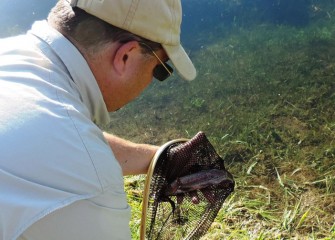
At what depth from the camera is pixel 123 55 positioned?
1696 mm

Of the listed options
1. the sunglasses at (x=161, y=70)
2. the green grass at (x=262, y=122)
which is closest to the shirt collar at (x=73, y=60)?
the sunglasses at (x=161, y=70)

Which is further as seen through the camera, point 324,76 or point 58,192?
point 324,76

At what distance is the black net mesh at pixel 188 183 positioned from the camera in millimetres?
2270

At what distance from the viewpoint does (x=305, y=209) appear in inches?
133

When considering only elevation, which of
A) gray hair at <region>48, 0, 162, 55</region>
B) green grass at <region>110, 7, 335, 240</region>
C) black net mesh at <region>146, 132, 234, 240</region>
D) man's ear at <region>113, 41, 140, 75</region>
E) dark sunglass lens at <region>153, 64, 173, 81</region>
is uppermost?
gray hair at <region>48, 0, 162, 55</region>

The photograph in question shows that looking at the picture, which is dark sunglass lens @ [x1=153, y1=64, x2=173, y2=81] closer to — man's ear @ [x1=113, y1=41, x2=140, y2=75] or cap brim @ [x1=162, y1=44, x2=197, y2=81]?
cap brim @ [x1=162, y1=44, x2=197, y2=81]

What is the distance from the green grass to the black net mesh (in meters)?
0.70

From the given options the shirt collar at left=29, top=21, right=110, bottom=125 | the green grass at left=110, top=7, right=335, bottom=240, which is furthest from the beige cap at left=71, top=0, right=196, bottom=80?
the green grass at left=110, top=7, right=335, bottom=240

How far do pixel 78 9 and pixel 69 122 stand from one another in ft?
Answer: 1.73

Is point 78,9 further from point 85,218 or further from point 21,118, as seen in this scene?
point 85,218

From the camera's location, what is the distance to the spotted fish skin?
2262mm

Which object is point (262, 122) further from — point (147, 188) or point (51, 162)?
point (51, 162)

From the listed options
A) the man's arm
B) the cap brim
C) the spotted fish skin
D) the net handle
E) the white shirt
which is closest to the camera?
the white shirt

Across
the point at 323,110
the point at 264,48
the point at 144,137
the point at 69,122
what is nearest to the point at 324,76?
the point at 323,110
